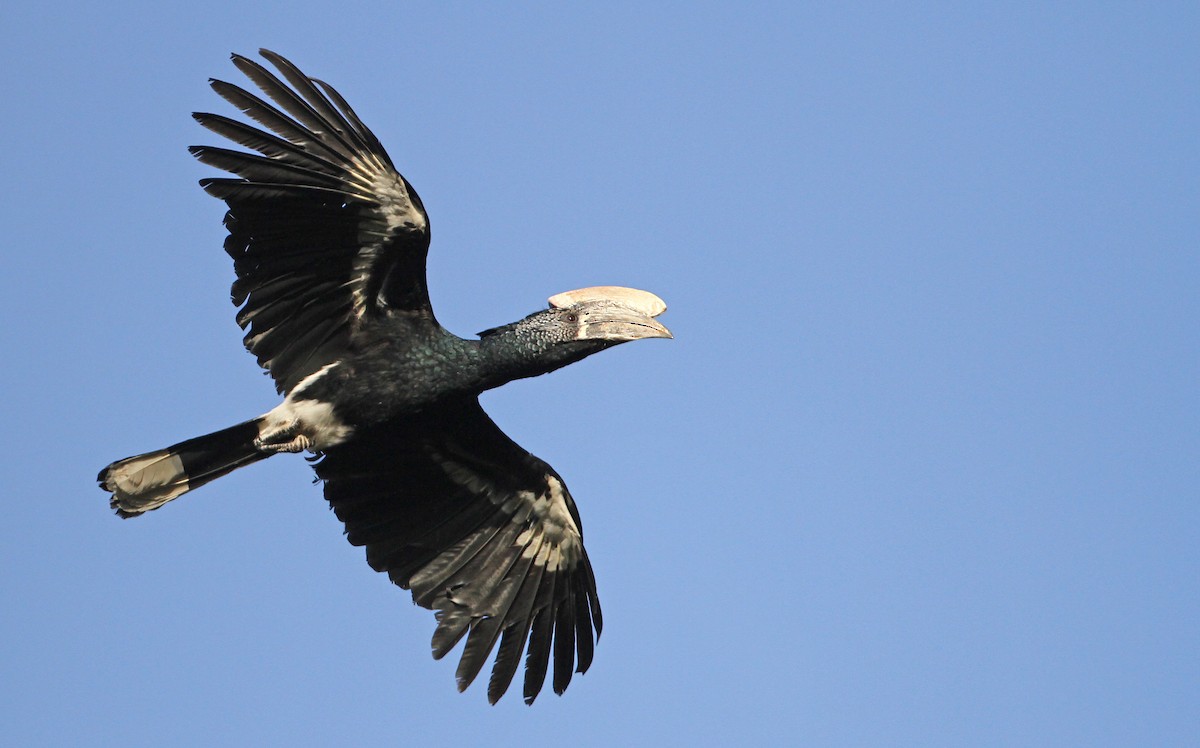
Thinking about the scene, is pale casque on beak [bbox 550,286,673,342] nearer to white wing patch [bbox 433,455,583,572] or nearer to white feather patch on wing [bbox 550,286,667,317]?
white feather patch on wing [bbox 550,286,667,317]

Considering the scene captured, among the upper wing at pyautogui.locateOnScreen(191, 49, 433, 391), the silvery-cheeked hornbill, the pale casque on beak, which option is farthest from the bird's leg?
the pale casque on beak

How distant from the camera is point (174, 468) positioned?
829 centimetres

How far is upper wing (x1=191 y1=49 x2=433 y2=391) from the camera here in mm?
7965

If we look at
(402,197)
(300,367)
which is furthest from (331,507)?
(402,197)

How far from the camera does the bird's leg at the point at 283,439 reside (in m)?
8.43

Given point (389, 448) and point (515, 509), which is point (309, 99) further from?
point (515, 509)

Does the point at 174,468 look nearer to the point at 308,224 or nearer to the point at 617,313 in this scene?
the point at 308,224

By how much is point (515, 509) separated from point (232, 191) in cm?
286

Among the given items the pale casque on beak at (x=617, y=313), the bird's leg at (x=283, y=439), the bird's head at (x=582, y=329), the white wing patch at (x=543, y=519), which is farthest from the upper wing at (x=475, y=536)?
the pale casque on beak at (x=617, y=313)

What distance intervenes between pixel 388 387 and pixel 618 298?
1.41 m

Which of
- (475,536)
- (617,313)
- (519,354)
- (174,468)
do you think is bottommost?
(174,468)

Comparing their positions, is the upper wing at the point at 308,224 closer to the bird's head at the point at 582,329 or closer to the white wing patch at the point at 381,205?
the white wing patch at the point at 381,205

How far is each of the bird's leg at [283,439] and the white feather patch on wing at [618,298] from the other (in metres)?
1.62

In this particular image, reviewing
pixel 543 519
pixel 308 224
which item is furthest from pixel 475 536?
pixel 308 224
